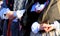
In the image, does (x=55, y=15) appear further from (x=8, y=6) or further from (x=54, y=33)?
(x=8, y=6)

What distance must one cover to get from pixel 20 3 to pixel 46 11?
18 centimetres

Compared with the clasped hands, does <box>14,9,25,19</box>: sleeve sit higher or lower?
higher

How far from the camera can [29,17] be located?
100 centimetres

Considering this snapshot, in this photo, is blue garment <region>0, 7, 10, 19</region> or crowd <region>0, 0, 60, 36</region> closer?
crowd <region>0, 0, 60, 36</region>

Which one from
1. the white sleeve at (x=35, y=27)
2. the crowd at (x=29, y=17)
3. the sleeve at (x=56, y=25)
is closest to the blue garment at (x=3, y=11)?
the crowd at (x=29, y=17)

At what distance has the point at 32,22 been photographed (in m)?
1.00

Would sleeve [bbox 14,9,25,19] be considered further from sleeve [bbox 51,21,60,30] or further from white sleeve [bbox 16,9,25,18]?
sleeve [bbox 51,21,60,30]

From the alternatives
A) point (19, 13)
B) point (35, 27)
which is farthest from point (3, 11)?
point (35, 27)

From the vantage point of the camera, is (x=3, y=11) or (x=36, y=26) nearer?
(x=36, y=26)

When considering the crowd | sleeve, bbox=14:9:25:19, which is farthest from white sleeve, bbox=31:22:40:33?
sleeve, bbox=14:9:25:19

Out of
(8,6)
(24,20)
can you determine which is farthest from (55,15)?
(8,6)

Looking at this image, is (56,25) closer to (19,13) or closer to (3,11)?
(19,13)

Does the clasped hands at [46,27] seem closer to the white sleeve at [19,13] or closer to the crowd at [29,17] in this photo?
the crowd at [29,17]

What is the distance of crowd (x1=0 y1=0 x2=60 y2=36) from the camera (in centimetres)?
96
